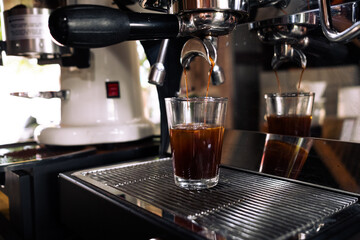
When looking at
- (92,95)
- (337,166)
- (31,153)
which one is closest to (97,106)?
(92,95)

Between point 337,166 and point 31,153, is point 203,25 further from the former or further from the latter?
point 31,153

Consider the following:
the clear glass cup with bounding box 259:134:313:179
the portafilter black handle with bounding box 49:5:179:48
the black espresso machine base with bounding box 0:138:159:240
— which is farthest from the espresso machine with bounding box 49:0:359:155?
the black espresso machine base with bounding box 0:138:159:240

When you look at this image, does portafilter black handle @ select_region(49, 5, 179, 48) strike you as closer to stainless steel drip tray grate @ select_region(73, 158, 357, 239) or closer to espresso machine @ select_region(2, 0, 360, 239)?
espresso machine @ select_region(2, 0, 360, 239)

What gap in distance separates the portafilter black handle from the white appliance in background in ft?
1.33

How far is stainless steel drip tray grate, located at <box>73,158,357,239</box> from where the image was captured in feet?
1.16

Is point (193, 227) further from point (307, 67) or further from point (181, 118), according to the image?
point (307, 67)

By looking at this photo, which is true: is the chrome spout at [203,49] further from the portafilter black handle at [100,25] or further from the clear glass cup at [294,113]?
the clear glass cup at [294,113]

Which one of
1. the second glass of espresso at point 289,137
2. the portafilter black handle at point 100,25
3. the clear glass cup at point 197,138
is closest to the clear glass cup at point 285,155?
the second glass of espresso at point 289,137

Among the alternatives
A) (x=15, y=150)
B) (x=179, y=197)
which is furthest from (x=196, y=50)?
(x=15, y=150)

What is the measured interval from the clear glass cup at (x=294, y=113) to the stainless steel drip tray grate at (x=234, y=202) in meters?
Answer: 0.10

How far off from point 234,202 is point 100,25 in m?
0.27

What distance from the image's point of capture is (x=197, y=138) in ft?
1.56

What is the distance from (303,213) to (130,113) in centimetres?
55

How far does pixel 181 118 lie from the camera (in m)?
0.49
